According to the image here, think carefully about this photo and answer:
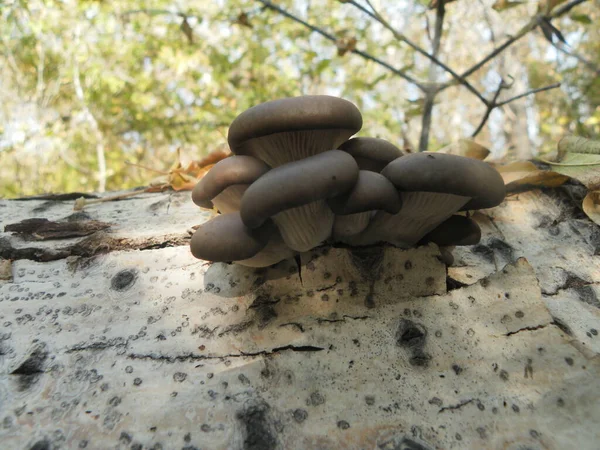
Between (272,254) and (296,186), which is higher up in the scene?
(296,186)

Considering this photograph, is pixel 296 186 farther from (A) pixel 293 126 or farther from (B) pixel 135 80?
(B) pixel 135 80

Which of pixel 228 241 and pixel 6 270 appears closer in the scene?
pixel 228 241

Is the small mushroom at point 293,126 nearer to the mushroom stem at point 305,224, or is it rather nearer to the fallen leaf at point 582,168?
the mushroom stem at point 305,224

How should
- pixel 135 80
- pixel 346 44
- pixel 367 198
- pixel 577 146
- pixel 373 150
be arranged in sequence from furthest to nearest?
pixel 135 80
pixel 346 44
pixel 577 146
pixel 373 150
pixel 367 198

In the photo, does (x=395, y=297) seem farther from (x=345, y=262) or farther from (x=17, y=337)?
(x=17, y=337)

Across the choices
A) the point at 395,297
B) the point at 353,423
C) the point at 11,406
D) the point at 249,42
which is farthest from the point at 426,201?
the point at 249,42

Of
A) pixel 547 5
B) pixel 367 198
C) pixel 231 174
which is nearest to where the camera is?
pixel 367 198

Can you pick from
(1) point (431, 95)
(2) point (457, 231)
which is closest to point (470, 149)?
(2) point (457, 231)

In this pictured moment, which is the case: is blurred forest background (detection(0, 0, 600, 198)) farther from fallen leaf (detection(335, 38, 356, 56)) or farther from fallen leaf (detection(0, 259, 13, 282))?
fallen leaf (detection(0, 259, 13, 282))
